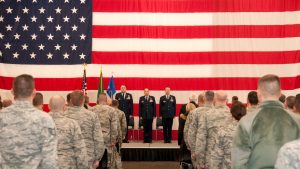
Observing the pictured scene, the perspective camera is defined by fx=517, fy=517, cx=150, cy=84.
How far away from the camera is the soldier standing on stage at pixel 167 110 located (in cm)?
1444

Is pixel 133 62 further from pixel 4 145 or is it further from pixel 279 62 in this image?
pixel 4 145

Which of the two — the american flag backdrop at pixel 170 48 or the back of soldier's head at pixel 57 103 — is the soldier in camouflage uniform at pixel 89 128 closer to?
the back of soldier's head at pixel 57 103

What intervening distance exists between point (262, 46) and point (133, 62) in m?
3.87

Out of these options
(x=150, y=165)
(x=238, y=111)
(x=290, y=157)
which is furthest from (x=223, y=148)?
(x=150, y=165)

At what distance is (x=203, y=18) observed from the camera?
51.1ft

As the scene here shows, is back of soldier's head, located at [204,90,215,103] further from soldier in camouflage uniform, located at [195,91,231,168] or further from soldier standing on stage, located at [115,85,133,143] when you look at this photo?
soldier standing on stage, located at [115,85,133,143]

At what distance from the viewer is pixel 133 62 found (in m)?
15.5

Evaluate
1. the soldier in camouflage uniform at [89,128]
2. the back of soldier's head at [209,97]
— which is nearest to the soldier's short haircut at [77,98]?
Answer: the soldier in camouflage uniform at [89,128]

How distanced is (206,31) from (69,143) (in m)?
10.9

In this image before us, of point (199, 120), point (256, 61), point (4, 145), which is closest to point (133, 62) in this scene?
point (256, 61)

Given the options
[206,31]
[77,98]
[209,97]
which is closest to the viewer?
[77,98]

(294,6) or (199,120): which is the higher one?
(294,6)

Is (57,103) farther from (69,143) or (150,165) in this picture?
(150,165)

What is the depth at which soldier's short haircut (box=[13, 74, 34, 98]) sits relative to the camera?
357 cm
